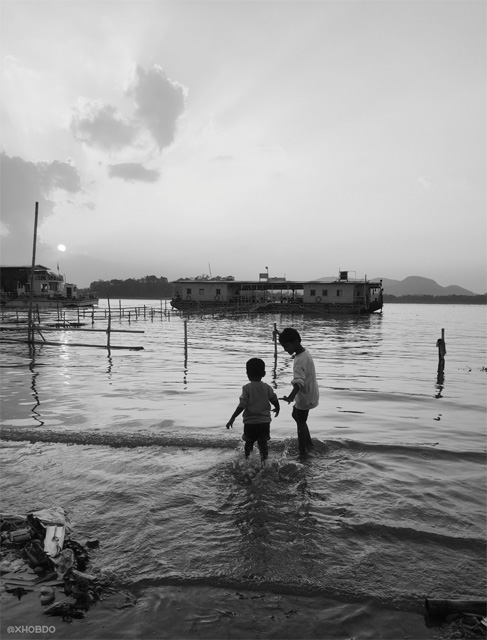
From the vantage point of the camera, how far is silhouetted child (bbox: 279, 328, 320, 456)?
19.4ft

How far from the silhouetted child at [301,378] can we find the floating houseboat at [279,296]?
180ft

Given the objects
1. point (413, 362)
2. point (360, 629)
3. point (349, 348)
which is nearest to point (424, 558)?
point (360, 629)

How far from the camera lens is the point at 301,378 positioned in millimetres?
6039

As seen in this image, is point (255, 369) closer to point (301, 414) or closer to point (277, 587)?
point (301, 414)

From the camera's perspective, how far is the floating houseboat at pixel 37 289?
69.8m

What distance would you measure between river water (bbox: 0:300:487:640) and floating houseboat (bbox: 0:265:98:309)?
64719 mm

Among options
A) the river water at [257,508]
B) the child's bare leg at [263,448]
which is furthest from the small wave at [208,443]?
the child's bare leg at [263,448]

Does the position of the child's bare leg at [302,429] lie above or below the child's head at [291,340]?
below

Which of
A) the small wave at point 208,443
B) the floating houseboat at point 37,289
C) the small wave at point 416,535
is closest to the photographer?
the small wave at point 416,535

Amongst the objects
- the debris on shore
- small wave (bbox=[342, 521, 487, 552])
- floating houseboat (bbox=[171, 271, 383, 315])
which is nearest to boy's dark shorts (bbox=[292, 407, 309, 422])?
small wave (bbox=[342, 521, 487, 552])

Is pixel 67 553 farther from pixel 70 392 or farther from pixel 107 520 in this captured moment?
pixel 70 392

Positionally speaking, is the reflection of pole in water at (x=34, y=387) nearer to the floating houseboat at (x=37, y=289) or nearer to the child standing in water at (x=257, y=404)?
the child standing in water at (x=257, y=404)

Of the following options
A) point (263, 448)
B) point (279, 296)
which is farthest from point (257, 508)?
point (279, 296)

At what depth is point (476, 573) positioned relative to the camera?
148 inches
